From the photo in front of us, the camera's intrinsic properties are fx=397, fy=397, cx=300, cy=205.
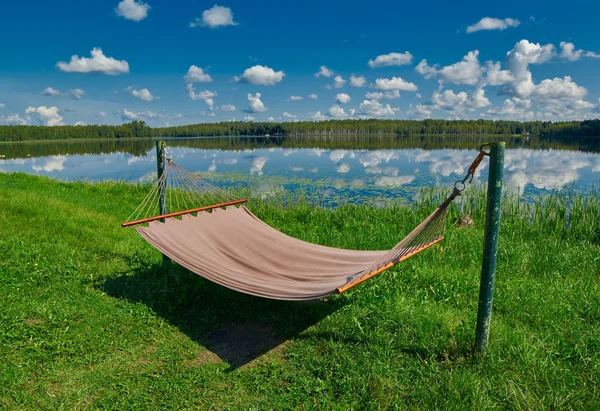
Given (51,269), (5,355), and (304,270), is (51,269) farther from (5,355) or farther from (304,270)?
(304,270)

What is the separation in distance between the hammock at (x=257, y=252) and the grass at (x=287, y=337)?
1.06 feet

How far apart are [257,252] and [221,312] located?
0.65m

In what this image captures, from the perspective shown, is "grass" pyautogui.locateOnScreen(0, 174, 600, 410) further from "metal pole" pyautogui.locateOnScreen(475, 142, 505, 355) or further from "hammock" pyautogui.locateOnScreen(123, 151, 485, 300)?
"hammock" pyautogui.locateOnScreen(123, 151, 485, 300)

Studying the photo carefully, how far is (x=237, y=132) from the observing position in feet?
371

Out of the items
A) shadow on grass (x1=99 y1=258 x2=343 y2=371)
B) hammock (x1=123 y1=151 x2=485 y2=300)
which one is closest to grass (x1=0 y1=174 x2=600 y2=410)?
shadow on grass (x1=99 y1=258 x2=343 y2=371)

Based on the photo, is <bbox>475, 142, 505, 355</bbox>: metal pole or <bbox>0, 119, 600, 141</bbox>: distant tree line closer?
<bbox>475, 142, 505, 355</bbox>: metal pole

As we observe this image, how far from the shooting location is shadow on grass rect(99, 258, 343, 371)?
2910mm

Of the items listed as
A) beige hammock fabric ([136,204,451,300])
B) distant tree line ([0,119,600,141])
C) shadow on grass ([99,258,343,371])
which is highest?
distant tree line ([0,119,600,141])

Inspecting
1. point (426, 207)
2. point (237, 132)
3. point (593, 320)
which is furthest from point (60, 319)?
point (237, 132)

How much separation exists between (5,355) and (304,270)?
84.9 inches

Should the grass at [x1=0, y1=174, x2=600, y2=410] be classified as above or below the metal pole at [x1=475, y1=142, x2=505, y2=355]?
below

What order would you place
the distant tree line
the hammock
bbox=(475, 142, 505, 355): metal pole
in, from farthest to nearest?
the distant tree line → the hammock → bbox=(475, 142, 505, 355): metal pole

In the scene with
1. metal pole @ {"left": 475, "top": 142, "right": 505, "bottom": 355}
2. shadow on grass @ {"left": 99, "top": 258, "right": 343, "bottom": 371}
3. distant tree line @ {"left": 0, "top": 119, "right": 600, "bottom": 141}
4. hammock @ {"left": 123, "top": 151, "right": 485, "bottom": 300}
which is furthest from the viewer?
distant tree line @ {"left": 0, "top": 119, "right": 600, "bottom": 141}

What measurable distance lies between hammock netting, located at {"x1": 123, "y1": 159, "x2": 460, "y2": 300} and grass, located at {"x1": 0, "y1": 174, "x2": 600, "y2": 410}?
0.32m
